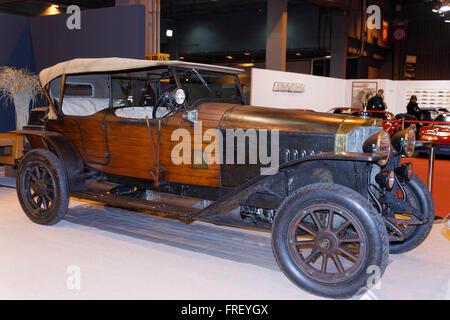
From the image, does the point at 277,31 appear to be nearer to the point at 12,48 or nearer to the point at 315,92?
the point at 315,92

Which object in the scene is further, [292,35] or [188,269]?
[292,35]

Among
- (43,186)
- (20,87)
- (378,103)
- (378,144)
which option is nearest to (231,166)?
(378,144)

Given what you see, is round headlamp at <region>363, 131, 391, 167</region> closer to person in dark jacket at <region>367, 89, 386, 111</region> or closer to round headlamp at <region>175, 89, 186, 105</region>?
round headlamp at <region>175, 89, 186, 105</region>

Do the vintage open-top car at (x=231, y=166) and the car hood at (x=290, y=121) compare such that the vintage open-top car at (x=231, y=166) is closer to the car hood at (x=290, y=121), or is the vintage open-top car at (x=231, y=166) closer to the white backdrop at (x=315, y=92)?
the car hood at (x=290, y=121)

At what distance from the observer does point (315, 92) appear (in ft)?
42.2

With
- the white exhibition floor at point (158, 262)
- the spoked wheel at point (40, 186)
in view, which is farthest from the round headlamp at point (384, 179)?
the spoked wheel at point (40, 186)

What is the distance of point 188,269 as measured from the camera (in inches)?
128

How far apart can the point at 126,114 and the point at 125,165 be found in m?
0.63

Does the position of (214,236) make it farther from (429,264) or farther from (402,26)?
(402,26)

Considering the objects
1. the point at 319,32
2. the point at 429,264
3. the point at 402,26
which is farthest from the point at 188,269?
the point at 402,26

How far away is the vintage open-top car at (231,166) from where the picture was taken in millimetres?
2828

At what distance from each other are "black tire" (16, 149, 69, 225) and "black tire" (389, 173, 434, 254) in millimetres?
3012

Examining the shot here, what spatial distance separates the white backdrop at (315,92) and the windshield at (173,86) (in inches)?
231
